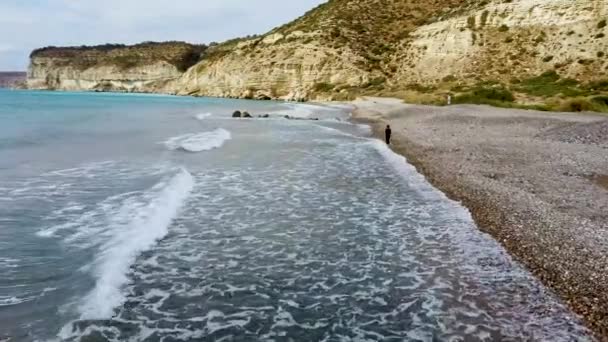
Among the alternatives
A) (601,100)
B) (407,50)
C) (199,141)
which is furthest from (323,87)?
(199,141)

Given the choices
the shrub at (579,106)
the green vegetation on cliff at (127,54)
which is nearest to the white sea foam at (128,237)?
the shrub at (579,106)

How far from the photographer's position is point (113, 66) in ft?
542

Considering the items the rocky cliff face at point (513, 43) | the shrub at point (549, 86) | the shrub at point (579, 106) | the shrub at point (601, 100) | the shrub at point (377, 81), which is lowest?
the shrub at point (579, 106)

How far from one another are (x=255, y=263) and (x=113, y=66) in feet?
561

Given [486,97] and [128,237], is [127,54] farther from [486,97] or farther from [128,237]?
[128,237]

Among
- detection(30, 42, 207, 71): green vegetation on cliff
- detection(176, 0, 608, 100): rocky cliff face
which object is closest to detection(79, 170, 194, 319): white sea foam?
detection(176, 0, 608, 100): rocky cliff face

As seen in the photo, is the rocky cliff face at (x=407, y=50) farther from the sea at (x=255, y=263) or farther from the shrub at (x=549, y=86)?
the sea at (x=255, y=263)

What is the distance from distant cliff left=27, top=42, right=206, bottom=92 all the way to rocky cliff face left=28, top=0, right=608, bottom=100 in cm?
3269

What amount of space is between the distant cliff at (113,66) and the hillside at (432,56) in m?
46.2

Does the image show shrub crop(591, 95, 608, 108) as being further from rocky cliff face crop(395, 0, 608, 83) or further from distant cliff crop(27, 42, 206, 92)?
distant cliff crop(27, 42, 206, 92)

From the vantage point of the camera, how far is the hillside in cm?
5344

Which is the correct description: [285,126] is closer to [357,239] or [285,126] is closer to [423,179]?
[423,179]

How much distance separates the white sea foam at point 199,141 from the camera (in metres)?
23.1

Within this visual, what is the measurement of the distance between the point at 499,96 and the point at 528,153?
31.2 meters
